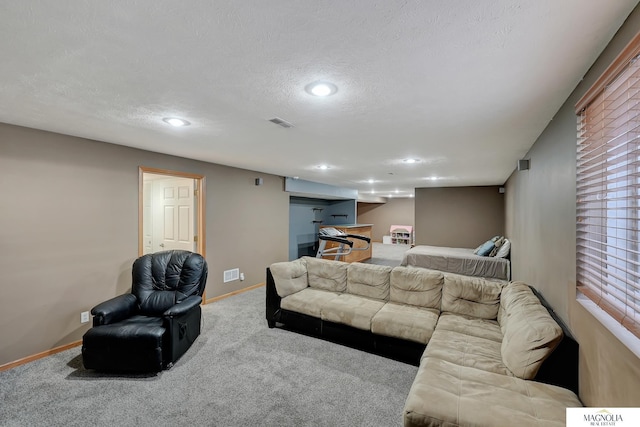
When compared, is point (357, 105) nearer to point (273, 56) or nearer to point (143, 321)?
point (273, 56)

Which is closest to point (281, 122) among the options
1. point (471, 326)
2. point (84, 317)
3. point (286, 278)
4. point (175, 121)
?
point (175, 121)

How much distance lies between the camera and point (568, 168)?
1.74 m

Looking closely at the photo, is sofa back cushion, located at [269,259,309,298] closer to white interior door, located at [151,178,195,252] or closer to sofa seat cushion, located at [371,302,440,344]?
sofa seat cushion, located at [371,302,440,344]

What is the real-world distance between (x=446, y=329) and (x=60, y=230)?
3.98 m

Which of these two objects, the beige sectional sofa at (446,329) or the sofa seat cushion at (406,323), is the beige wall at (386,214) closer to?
the beige sectional sofa at (446,329)

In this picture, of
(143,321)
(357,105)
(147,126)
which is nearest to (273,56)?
(357,105)

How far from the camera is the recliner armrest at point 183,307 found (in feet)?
8.38

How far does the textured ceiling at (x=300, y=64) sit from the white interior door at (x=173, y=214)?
5.95 feet

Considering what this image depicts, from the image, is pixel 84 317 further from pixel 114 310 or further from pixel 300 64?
pixel 300 64

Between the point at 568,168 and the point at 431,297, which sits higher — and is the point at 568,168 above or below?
above

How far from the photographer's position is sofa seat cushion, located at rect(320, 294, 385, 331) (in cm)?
287

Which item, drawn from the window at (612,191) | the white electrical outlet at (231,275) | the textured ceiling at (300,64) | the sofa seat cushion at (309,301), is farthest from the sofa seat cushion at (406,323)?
the white electrical outlet at (231,275)

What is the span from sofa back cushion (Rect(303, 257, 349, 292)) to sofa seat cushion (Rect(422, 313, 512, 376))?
52.4 inches

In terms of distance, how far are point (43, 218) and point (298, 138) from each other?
8.77 feet
